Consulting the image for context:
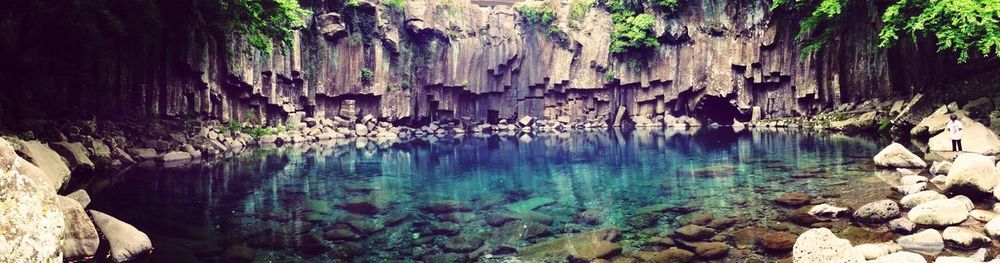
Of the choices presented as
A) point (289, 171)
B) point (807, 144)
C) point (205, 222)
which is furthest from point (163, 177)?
point (807, 144)

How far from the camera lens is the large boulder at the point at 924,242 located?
645cm

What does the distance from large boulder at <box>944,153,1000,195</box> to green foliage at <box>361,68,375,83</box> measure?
32.9m

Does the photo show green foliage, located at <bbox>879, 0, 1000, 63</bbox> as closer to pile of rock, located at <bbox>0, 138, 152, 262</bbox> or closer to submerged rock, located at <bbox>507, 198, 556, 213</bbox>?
submerged rock, located at <bbox>507, 198, 556, 213</bbox>

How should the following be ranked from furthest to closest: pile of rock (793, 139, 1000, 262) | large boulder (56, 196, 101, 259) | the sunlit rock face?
the sunlit rock face < large boulder (56, 196, 101, 259) < pile of rock (793, 139, 1000, 262)

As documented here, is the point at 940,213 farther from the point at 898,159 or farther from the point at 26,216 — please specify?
the point at 26,216

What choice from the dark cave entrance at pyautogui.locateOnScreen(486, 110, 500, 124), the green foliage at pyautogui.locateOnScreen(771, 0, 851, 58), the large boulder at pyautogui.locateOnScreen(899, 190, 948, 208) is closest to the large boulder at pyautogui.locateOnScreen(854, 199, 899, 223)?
the large boulder at pyautogui.locateOnScreen(899, 190, 948, 208)

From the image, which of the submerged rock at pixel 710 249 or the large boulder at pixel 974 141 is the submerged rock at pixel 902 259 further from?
the large boulder at pixel 974 141

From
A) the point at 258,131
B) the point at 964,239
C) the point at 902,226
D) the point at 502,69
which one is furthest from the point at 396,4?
the point at 964,239

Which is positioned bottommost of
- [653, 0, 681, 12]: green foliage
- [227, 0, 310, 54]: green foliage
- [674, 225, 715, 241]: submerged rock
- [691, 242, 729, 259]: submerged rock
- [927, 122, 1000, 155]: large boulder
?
[691, 242, 729, 259]: submerged rock

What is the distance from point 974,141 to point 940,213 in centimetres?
922

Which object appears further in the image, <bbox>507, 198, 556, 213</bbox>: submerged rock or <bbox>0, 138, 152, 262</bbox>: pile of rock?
<bbox>507, 198, 556, 213</bbox>: submerged rock

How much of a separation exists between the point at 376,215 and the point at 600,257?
4706 millimetres

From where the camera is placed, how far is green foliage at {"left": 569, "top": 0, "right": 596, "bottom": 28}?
41781 millimetres

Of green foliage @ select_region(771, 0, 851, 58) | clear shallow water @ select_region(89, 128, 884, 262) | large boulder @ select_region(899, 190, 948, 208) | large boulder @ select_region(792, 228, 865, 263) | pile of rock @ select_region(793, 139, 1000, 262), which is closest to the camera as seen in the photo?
large boulder @ select_region(792, 228, 865, 263)
